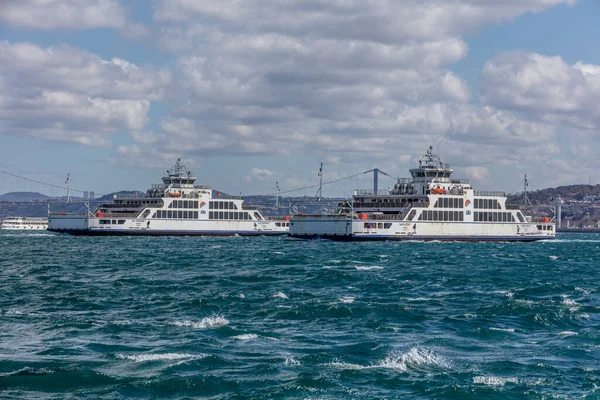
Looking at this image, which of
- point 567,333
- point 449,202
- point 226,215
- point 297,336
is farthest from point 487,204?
point 297,336

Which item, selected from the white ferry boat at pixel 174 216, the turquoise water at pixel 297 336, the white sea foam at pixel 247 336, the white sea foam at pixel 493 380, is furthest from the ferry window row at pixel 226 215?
the white sea foam at pixel 493 380

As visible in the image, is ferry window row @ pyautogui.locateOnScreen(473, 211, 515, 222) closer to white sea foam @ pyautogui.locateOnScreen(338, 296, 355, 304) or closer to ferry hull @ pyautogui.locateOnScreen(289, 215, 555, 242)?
ferry hull @ pyautogui.locateOnScreen(289, 215, 555, 242)

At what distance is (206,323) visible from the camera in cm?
3016

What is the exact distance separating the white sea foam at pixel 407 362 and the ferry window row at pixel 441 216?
93.9m

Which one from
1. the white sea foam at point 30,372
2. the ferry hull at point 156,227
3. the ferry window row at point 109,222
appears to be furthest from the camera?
the ferry window row at point 109,222

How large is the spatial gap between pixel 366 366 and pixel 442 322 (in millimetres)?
8307

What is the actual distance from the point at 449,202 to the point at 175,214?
137 ft

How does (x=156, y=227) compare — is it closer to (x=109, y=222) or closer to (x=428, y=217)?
(x=109, y=222)

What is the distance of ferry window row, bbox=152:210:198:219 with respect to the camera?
5261 inches

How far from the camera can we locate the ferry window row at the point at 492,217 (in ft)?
401

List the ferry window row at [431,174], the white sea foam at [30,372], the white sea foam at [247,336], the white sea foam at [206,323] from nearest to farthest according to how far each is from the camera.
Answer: the white sea foam at [30,372], the white sea foam at [247,336], the white sea foam at [206,323], the ferry window row at [431,174]

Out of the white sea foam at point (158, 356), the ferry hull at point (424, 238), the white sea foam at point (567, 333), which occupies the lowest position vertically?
the white sea foam at point (158, 356)

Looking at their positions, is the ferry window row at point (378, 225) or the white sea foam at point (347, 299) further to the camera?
the ferry window row at point (378, 225)

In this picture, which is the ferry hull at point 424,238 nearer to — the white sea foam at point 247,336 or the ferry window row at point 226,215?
the ferry window row at point 226,215
